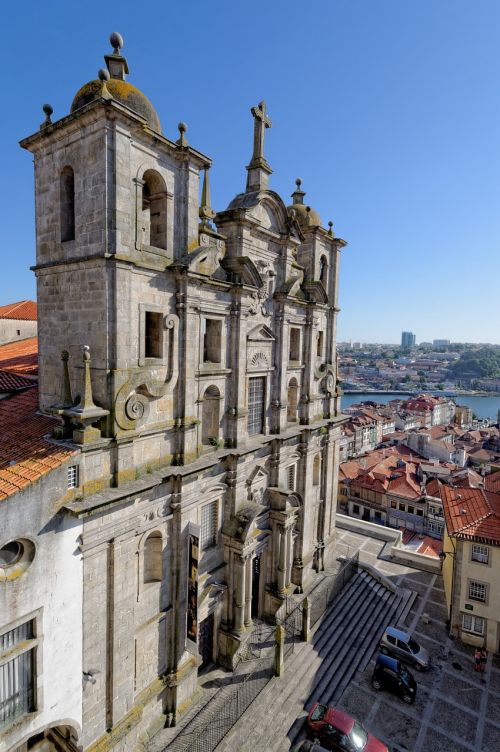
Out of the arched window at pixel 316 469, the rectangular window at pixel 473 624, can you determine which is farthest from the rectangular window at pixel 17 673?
the rectangular window at pixel 473 624

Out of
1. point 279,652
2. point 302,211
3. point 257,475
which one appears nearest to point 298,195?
point 302,211

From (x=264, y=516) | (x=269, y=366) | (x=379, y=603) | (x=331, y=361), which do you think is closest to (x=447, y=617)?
(x=379, y=603)

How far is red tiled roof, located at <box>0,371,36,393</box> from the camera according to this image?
1848 cm

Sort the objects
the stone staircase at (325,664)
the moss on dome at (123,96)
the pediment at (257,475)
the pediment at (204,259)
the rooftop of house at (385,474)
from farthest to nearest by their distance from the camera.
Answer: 1. the rooftop of house at (385,474)
2. the pediment at (257,475)
3. the stone staircase at (325,664)
4. the pediment at (204,259)
5. the moss on dome at (123,96)

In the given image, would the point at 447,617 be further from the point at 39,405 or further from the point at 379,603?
the point at 39,405

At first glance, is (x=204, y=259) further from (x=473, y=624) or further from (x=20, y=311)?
(x=473, y=624)

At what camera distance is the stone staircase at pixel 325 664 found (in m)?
18.0

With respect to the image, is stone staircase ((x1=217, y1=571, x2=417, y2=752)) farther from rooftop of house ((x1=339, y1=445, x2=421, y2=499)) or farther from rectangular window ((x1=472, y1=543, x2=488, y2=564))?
rooftop of house ((x1=339, y1=445, x2=421, y2=499))

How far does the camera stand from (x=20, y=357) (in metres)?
23.6

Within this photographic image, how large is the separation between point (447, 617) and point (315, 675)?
11742 millimetres

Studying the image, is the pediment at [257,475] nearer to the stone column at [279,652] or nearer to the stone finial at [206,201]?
the stone column at [279,652]

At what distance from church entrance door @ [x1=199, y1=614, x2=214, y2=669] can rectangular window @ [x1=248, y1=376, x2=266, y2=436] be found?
31.7ft

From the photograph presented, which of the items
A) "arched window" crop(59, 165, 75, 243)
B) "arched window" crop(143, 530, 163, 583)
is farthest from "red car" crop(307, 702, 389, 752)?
"arched window" crop(59, 165, 75, 243)

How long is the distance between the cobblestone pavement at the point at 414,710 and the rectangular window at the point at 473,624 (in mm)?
1083
